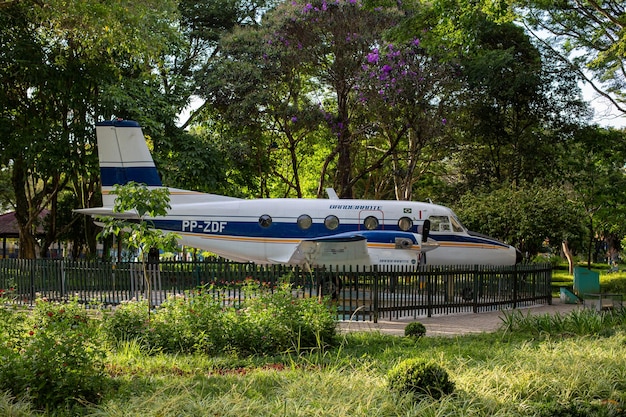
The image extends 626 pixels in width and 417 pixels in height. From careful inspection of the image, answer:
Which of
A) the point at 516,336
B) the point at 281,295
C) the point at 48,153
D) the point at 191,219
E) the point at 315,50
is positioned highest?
the point at 315,50

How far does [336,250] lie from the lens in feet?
55.7

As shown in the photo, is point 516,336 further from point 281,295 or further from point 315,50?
point 315,50

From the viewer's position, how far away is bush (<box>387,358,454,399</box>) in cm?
671

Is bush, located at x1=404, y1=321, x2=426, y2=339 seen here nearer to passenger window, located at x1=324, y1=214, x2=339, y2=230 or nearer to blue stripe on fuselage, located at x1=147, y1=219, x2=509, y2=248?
blue stripe on fuselage, located at x1=147, y1=219, x2=509, y2=248

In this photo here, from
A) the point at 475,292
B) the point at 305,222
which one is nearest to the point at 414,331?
the point at 475,292

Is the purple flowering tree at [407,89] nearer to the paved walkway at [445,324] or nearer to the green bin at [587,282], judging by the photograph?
the green bin at [587,282]

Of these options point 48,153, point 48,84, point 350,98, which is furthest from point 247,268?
point 350,98

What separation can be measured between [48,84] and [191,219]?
35.6ft

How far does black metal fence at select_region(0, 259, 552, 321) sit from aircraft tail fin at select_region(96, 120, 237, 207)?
327 cm

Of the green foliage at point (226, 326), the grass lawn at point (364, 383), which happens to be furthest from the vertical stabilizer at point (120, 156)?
the grass lawn at point (364, 383)

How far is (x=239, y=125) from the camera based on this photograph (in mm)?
28594

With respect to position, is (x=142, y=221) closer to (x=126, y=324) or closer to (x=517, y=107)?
(x=126, y=324)

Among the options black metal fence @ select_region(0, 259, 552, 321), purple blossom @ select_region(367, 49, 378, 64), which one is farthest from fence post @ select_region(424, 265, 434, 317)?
purple blossom @ select_region(367, 49, 378, 64)

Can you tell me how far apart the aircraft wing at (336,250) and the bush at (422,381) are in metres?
9.54
